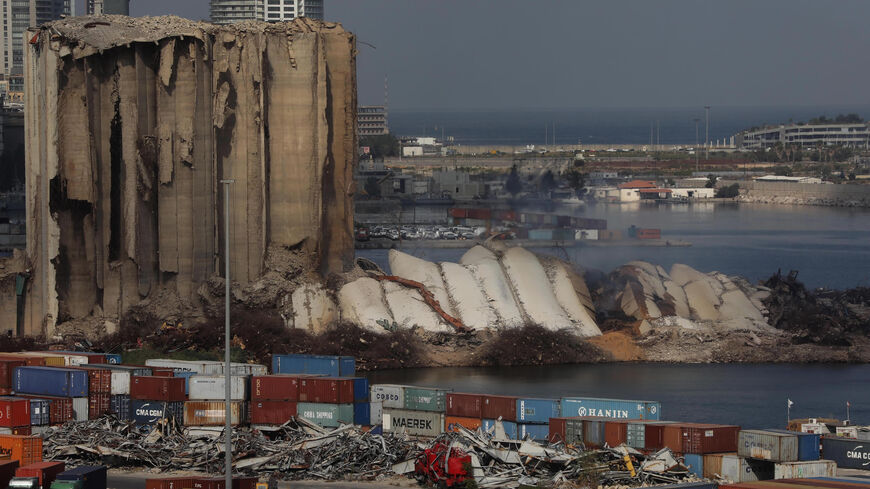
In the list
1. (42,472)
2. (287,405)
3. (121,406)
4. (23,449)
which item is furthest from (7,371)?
(42,472)

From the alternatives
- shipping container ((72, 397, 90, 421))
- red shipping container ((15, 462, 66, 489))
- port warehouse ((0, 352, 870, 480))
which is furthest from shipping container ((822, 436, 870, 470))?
shipping container ((72, 397, 90, 421))

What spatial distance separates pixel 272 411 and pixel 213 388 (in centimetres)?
159

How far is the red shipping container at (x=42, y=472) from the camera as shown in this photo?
2895 centimetres

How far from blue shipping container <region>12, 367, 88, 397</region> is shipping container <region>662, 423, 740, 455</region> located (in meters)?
15.0

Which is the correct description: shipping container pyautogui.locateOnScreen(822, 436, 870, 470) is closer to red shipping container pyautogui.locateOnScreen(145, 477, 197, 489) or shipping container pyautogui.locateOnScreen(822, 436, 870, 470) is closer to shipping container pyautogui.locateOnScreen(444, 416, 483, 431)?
shipping container pyautogui.locateOnScreen(444, 416, 483, 431)

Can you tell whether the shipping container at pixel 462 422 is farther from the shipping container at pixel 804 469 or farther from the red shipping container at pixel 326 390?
the shipping container at pixel 804 469

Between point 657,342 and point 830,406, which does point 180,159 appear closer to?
point 657,342

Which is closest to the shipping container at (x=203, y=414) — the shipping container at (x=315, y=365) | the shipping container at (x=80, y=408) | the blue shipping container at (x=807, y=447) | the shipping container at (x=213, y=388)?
the shipping container at (x=213, y=388)

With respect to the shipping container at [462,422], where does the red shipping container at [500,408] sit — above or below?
above

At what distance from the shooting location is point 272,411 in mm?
37875

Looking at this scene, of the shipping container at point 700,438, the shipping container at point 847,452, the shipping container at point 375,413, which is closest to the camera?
the shipping container at point 700,438

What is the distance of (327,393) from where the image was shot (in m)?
37.8

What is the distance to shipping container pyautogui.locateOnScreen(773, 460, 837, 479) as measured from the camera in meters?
31.6

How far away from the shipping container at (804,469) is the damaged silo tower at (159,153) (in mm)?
28761
